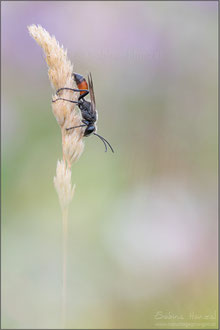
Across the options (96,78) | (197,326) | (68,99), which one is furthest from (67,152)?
(96,78)

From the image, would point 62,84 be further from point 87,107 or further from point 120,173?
point 120,173

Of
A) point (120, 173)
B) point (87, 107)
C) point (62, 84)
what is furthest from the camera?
point (120, 173)

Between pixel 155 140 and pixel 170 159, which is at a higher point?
pixel 155 140

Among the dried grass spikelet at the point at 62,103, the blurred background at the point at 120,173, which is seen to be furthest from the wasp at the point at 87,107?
the blurred background at the point at 120,173

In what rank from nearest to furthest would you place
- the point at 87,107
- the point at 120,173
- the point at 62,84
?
1. the point at 62,84
2. the point at 87,107
3. the point at 120,173

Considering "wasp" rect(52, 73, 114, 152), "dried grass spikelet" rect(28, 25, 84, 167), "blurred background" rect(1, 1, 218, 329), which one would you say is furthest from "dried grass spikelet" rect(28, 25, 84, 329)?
"blurred background" rect(1, 1, 218, 329)

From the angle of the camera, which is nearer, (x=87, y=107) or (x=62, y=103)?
(x=62, y=103)

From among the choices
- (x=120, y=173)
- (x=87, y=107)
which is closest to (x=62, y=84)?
(x=87, y=107)

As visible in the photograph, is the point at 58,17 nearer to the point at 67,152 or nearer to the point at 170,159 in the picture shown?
the point at 170,159
